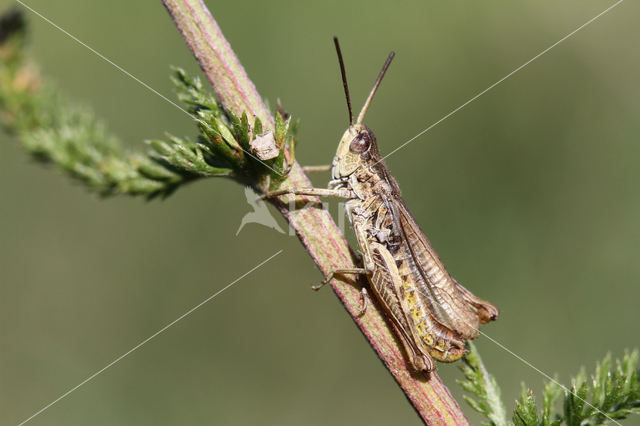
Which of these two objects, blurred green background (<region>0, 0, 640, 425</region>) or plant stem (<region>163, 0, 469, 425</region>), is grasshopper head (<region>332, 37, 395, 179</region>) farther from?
blurred green background (<region>0, 0, 640, 425</region>)

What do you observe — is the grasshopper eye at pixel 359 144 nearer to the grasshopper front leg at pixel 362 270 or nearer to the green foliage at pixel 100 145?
the grasshopper front leg at pixel 362 270

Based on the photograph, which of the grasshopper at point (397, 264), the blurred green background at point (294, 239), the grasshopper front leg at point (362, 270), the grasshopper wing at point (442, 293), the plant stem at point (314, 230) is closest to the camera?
the plant stem at point (314, 230)

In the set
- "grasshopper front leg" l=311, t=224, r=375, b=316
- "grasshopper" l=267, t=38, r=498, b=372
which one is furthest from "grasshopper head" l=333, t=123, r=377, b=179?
"grasshopper front leg" l=311, t=224, r=375, b=316

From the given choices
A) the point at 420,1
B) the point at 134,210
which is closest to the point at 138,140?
the point at 134,210

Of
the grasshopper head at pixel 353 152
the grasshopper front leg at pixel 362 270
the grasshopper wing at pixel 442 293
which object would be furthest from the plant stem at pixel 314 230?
the grasshopper head at pixel 353 152

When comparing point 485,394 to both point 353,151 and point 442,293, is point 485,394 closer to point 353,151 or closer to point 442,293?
point 442,293

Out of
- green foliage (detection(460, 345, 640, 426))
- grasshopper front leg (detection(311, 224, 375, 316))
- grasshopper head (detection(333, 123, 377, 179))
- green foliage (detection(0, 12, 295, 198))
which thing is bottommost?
green foliage (detection(460, 345, 640, 426))

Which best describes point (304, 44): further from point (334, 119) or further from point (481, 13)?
point (481, 13)
